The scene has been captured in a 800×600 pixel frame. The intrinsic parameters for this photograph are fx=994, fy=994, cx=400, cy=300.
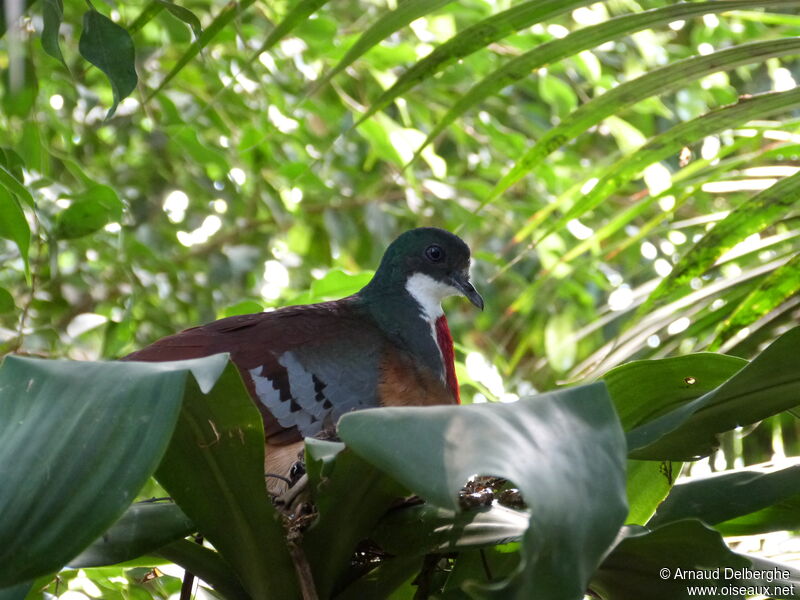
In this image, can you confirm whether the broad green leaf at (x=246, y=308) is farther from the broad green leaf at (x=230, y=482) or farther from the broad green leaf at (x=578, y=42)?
the broad green leaf at (x=230, y=482)

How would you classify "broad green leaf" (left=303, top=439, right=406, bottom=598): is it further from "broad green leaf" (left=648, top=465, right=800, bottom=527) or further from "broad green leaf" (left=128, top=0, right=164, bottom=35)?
"broad green leaf" (left=128, top=0, right=164, bottom=35)

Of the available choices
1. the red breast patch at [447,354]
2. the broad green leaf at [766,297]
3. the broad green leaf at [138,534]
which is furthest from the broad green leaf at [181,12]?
the red breast patch at [447,354]

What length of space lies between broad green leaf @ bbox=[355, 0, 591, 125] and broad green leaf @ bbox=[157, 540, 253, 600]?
0.47 metres

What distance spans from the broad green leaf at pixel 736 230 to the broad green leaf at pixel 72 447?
A: 29.5 inches

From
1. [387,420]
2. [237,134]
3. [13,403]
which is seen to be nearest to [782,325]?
[387,420]

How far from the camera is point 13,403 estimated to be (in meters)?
0.65

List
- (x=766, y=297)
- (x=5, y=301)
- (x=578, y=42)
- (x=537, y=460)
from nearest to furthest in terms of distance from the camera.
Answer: (x=537, y=460)
(x=578, y=42)
(x=766, y=297)
(x=5, y=301)

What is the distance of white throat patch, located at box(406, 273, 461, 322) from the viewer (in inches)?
80.9

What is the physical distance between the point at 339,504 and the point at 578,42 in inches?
23.4

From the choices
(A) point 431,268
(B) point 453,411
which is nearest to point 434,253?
(A) point 431,268

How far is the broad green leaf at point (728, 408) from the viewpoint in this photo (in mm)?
775

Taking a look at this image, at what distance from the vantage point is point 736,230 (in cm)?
122

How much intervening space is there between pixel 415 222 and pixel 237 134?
2.43ft
